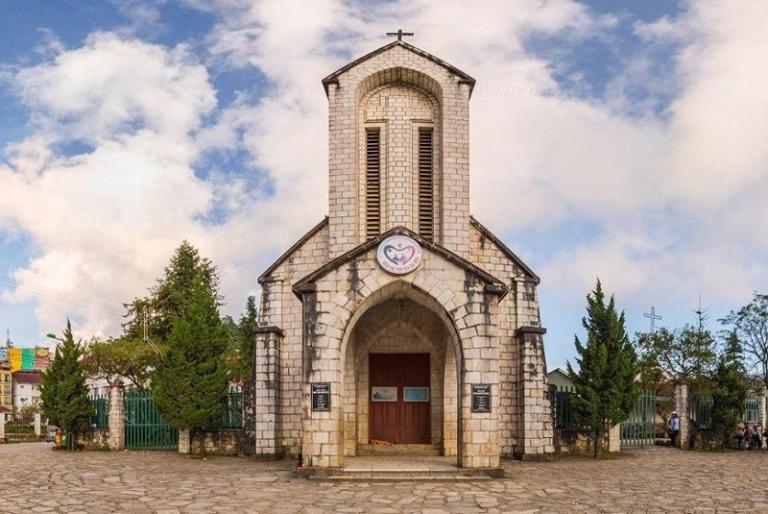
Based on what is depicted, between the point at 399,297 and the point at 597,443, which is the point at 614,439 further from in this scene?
the point at 399,297

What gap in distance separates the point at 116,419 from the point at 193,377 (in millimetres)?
3872

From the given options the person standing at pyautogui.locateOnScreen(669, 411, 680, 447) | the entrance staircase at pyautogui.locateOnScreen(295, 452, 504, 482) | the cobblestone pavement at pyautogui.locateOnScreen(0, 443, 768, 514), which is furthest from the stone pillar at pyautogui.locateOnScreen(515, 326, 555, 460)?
the person standing at pyautogui.locateOnScreen(669, 411, 680, 447)

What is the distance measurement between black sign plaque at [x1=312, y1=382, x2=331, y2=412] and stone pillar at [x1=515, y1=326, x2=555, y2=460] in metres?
6.39

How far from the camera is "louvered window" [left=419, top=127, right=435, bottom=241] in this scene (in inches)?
813

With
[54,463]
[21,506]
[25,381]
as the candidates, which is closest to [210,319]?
[54,463]

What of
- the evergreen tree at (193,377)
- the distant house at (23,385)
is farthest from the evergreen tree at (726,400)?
the distant house at (23,385)

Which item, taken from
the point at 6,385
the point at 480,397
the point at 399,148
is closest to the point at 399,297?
the point at 480,397

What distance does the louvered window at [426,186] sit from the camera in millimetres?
20641

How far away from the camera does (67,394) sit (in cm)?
2373

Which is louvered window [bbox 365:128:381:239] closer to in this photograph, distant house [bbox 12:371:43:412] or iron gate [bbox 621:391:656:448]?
iron gate [bbox 621:391:656:448]

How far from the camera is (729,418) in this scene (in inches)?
939

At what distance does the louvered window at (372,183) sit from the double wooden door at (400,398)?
3.45 metres

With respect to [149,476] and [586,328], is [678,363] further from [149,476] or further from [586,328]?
[149,476]

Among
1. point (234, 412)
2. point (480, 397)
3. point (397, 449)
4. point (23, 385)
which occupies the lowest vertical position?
point (23, 385)
